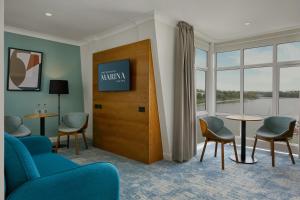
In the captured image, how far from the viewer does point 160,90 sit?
3.65 metres

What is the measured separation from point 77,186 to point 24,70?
12.8ft

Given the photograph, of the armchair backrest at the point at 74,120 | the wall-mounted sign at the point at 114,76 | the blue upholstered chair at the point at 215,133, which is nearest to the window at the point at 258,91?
the blue upholstered chair at the point at 215,133

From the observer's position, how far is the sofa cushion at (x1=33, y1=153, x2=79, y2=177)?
215 cm

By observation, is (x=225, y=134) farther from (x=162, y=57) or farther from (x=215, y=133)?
(x=162, y=57)

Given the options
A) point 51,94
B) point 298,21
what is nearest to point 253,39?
point 298,21

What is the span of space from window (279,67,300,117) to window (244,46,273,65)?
0.41 metres

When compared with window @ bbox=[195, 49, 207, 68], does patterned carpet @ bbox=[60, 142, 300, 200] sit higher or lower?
lower

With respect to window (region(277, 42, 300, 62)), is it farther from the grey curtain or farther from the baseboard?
the baseboard

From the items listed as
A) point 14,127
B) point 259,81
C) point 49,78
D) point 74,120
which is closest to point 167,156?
point 74,120

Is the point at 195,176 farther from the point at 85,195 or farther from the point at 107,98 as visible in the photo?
the point at 107,98

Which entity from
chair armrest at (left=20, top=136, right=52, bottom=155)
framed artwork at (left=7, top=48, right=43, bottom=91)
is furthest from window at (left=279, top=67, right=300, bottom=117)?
framed artwork at (left=7, top=48, right=43, bottom=91)

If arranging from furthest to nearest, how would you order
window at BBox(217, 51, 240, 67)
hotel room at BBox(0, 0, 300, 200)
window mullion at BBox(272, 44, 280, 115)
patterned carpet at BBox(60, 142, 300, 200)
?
window at BBox(217, 51, 240, 67)
window mullion at BBox(272, 44, 280, 115)
hotel room at BBox(0, 0, 300, 200)
patterned carpet at BBox(60, 142, 300, 200)

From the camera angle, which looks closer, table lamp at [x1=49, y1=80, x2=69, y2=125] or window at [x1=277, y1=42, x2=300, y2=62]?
window at [x1=277, y1=42, x2=300, y2=62]

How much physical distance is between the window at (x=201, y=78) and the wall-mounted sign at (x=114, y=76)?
2.01 meters
